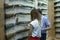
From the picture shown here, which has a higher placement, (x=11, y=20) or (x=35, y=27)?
(x=11, y=20)

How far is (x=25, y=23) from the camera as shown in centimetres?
283

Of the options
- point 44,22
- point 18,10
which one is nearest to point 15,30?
point 18,10

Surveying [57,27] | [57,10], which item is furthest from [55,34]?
[57,10]

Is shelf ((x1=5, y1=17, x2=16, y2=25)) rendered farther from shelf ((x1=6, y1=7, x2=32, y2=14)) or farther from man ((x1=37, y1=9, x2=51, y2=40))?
man ((x1=37, y1=9, x2=51, y2=40))

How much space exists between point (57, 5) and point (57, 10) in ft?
0.48

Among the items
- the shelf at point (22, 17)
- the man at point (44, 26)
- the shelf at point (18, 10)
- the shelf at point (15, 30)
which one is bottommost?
the man at point (44, 26)

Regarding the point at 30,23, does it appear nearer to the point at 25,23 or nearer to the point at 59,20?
the point at 25,23

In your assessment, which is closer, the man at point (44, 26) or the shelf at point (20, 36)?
the shelf at point (20, 36)

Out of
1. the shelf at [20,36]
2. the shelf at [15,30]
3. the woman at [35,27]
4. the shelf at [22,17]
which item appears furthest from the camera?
the woman at [35,27]

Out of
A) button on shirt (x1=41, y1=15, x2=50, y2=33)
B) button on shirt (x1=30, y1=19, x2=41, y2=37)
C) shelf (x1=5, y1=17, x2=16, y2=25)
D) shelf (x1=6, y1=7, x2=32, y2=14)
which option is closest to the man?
button on shirt (x1=41, y1=15, x2=50, y2=33)

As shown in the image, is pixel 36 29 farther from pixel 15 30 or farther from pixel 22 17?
pixel 15 30

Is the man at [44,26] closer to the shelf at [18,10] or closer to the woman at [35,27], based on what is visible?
the woman at [35,27]

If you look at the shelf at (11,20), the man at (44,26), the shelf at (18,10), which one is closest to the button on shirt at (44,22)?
the man at (44,26)

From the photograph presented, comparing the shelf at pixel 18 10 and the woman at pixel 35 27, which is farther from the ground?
the shelf at pixel 18 10
